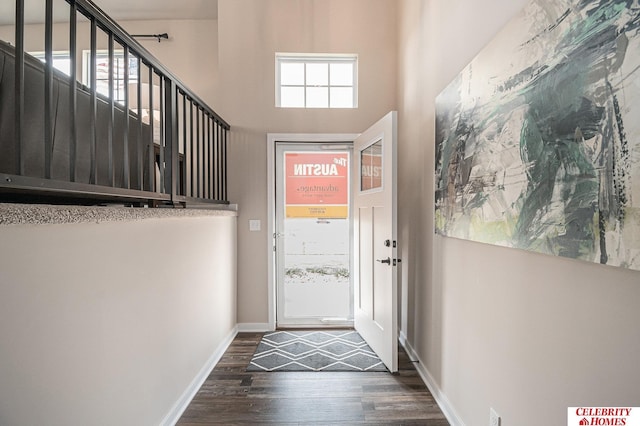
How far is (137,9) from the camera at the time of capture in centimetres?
354

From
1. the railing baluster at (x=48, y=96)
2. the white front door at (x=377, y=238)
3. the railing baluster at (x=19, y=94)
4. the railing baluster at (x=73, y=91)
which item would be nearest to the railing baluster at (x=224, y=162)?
the white front door at (x=377, y=238)

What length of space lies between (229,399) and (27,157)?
1.81m

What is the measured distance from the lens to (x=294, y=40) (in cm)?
336

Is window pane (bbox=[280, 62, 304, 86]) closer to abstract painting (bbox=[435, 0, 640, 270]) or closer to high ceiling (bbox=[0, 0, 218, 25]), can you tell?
high ceiling (bbox=[0, 0, 218, 25])

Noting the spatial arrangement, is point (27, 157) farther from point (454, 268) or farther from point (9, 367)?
point (454, 268)

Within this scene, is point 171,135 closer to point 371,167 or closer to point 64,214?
point 64,214

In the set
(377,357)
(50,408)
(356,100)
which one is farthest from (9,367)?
(356,100)

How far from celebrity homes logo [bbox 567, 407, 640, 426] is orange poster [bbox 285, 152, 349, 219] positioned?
8.81 feet

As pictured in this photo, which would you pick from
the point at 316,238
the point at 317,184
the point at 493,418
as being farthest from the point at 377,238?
the point at 493,418

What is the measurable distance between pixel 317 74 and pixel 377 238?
1.93 m

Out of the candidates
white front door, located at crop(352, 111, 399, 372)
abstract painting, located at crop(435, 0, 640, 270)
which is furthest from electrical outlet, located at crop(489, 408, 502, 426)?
white front door, located at crop(352, 111, 399, 372)

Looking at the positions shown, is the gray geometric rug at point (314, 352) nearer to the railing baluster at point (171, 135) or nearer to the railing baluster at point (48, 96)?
the railing baluster at point (171, 135)

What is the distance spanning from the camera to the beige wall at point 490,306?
2.90 ft

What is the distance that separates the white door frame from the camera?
338cm
